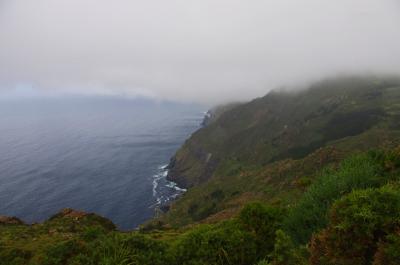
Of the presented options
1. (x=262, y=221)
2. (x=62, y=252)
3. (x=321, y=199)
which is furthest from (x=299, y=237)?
(x=62, y=252)

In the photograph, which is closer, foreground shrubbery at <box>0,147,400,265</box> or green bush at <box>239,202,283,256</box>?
foreground shrubbery at <box>0,147,400,265</box>

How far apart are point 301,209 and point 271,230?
13.2 ft

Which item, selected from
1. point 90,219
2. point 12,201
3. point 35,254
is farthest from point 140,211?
point 35,254

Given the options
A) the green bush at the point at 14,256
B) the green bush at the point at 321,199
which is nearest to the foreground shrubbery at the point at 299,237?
the green bush at the point at 321,199

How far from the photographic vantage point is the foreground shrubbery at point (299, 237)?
22.0m

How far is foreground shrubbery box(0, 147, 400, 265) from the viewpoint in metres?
22.0

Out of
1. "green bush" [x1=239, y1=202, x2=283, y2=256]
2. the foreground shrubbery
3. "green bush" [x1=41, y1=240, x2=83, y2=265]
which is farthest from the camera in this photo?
"green bush" [x1=239, y1=202, x2=283, y2=256]

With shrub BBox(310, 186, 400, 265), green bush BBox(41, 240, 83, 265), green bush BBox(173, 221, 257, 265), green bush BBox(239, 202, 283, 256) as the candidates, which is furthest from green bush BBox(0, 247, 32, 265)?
shrub BBox(310, 186, 400, 265)

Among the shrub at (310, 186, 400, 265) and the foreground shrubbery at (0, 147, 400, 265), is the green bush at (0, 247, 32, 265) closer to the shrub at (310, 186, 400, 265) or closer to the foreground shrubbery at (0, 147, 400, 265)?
the foreground shrubbery at (0, 147, 400, 265)

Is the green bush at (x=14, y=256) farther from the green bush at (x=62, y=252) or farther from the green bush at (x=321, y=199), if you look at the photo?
the green bush at (x=321, y=199)

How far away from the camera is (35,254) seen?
4709 centimetres

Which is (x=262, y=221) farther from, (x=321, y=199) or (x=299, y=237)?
(x=321, y=199)

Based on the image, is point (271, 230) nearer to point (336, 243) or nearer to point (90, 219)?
point (336, 243)

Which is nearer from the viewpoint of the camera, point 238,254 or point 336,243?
point 336,243
